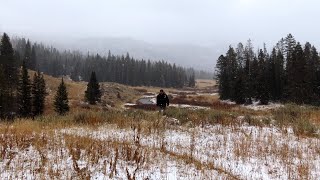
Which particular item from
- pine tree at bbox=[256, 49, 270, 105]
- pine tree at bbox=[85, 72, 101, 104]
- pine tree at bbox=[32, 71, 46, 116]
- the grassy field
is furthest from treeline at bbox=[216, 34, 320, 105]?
the grassy field

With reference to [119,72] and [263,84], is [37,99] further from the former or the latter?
[119,72]

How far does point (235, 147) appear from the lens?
10.2 metres

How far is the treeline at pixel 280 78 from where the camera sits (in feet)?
195

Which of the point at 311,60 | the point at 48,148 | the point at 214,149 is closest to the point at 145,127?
the point at 214,149

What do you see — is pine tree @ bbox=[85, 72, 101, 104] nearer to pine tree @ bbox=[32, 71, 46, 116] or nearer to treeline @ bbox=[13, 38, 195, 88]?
pine tree @ bbox=[32, 71, 46, 116]

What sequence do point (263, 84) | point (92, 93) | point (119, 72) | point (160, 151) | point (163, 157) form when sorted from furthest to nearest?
point (119, 72), point (92, 93), point (263, 84), point (160, 151), point (163, 157)

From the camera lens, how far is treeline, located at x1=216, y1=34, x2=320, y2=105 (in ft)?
195

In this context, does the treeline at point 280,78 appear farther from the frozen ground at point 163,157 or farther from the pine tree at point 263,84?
the frozen ground at point 163,157

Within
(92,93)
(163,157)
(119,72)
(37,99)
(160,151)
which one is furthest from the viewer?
(119,72)

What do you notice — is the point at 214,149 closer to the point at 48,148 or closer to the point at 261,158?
the point at 261,158

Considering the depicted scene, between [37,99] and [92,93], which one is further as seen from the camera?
[92,93]

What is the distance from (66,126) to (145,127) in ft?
9.65

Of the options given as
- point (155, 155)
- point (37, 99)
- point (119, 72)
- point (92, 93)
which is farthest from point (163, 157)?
point (119, 72)

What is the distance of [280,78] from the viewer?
69.9 meters
